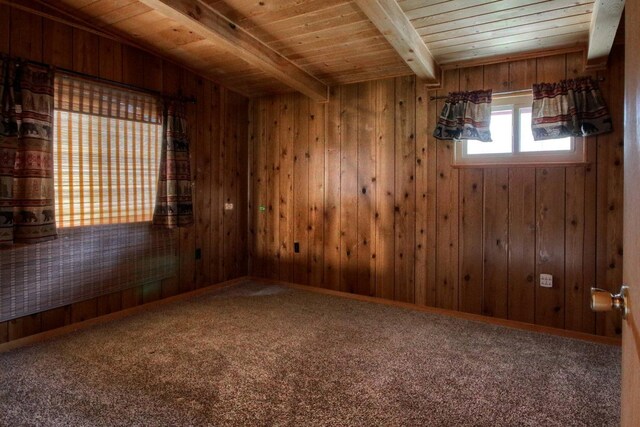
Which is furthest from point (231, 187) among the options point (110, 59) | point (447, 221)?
point (447, 221)

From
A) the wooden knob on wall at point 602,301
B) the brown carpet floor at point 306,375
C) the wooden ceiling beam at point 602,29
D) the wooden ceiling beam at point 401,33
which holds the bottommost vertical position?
the brown carpet floor at point 306,375

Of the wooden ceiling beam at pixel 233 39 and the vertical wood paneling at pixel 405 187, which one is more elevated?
the wooden ceiling beam at pixel 233 39

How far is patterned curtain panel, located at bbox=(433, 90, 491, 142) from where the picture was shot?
3.04m

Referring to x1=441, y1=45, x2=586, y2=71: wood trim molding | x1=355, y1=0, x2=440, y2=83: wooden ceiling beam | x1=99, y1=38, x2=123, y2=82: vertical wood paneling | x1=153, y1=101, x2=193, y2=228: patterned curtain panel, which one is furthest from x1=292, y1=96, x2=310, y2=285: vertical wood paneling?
x1=99, y1=38, x2=123, y2=82: vertical wood paneling

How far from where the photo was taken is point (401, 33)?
2.38 metres

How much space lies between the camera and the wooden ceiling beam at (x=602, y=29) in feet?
6.42

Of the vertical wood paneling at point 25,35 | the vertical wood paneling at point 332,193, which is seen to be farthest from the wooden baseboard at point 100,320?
the vertical wood paneling at point 25,35

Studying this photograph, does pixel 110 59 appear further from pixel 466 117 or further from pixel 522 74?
pixel 522 74

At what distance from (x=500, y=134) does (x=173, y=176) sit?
2902mm

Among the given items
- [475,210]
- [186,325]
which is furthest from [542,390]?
[186,325]

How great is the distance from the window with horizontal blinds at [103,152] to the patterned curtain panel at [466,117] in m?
2.56

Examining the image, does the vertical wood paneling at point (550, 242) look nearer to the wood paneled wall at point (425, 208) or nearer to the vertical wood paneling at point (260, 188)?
the wood paneled wall at point (425, 208)

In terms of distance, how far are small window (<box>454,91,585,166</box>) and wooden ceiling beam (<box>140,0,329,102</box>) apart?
157 centimetres

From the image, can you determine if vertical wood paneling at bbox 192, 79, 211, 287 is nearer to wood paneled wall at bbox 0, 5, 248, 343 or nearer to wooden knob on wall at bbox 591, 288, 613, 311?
wood paneled wall at bbox 0, 5, 248, 343
